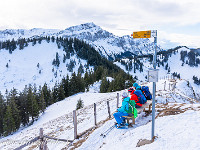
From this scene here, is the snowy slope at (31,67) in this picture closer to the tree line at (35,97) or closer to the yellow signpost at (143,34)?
the tree line at (35,97)

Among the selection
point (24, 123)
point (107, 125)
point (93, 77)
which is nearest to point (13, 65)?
point (93, 77)

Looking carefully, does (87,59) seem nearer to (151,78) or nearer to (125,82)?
(125,82)

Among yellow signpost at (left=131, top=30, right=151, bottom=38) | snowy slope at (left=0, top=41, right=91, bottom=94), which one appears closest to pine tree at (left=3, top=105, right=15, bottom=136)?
yellow signpost at (left=131, top=30, right=151, bottom=38)

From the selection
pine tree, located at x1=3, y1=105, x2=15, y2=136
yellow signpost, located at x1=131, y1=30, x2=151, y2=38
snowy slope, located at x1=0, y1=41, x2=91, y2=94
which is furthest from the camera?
snowy slope, located at x1=0, y1=41, x2=91, y2=94

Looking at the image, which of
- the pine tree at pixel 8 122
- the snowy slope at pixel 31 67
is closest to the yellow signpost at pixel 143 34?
the pine tree at pixel 8 122

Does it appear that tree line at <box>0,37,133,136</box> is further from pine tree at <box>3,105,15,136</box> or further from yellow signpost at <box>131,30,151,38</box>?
yellow signpost at <box>131,30,151,38</box>

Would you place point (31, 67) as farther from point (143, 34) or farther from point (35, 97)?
point (143, 34)

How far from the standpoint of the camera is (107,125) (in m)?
9.05

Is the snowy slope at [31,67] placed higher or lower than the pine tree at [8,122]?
higher

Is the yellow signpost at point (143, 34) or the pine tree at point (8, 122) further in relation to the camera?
the pine tree at point (8, 122)

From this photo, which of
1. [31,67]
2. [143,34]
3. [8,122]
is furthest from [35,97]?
[31,67]

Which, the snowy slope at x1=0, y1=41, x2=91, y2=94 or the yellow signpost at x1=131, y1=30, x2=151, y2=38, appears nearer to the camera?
the yellow signpost at x1=131, y1=30, x2=151, y2=38

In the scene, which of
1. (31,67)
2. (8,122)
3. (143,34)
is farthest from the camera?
(31,67)

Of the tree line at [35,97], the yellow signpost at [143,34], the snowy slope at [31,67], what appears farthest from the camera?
the snowy slope at [31,67]
